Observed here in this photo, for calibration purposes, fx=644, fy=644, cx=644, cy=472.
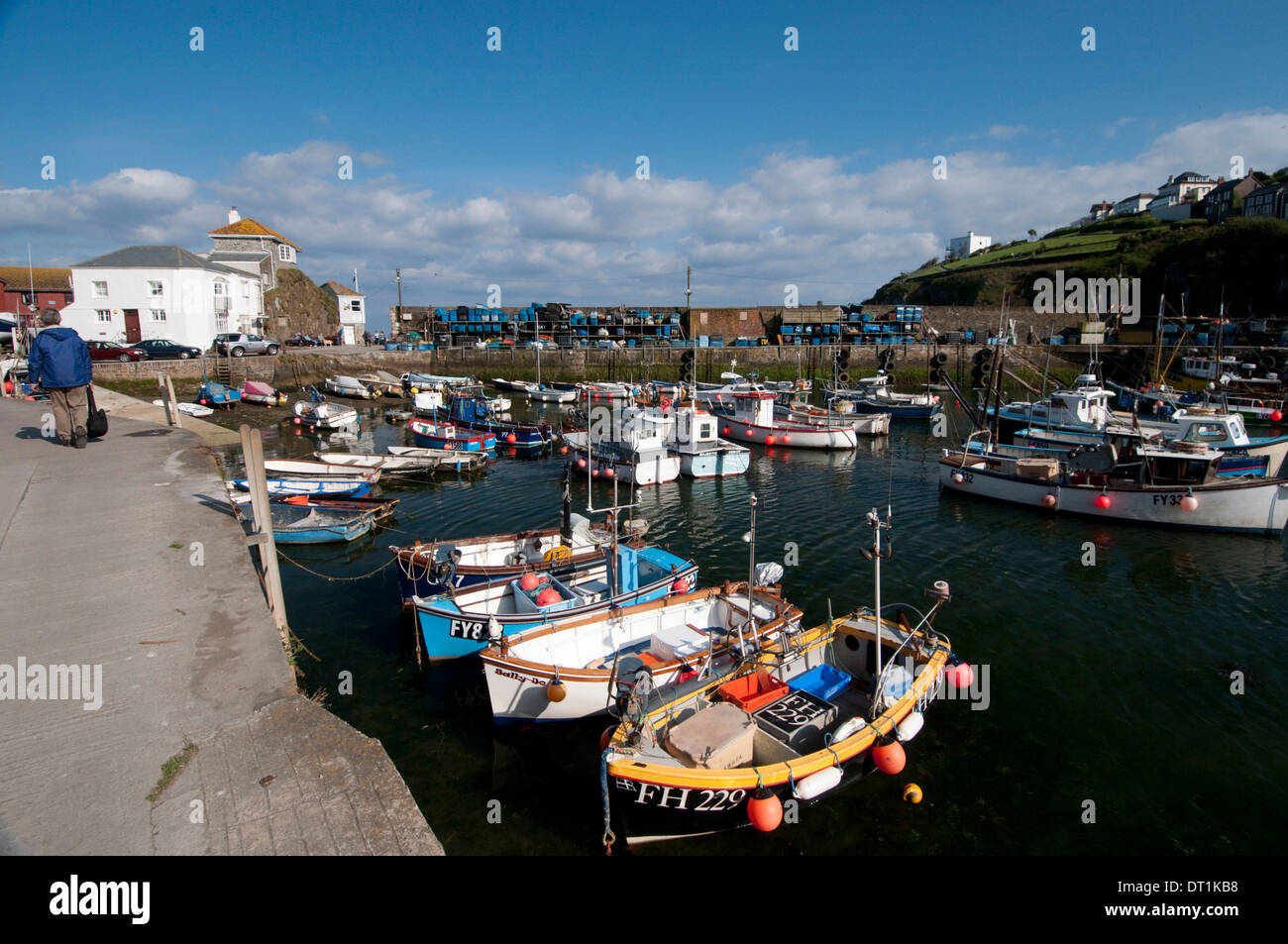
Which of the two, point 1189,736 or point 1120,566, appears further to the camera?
point 1120,566

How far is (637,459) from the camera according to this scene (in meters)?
26.4

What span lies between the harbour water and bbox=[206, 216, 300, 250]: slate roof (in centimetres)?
6000

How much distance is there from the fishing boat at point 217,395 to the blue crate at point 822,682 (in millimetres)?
41597

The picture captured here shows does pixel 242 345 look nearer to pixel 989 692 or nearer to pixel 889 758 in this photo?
pixel 989 692

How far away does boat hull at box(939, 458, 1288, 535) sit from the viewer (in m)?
19.4

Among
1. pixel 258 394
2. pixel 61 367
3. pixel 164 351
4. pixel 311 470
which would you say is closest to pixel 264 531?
pixel 61 367

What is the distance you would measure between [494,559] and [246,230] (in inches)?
2771

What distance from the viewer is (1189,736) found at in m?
10.5

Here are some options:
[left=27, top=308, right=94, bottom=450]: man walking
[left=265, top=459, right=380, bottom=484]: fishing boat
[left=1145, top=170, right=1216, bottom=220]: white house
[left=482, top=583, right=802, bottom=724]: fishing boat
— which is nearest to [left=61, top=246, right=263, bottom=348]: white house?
[left=265, top=459, right=380, bottom=484]: fishing boat

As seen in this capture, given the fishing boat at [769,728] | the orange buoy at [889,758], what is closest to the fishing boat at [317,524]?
the fishing boat at [769,728]

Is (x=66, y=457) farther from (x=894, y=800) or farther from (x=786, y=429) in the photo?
(x=786, y=429)

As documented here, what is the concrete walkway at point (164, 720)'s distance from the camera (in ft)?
14.9

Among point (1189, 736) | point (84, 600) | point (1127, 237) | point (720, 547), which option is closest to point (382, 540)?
point (720, 547)
